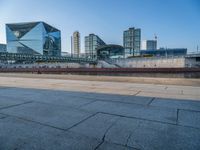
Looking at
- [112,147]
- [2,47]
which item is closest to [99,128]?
[112,147]

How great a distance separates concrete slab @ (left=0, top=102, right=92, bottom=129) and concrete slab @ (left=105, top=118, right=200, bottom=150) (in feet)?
3.58

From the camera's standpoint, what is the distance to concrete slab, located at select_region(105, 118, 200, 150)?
2785 millimetres

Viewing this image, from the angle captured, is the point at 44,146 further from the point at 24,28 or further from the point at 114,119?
the point at 24,28

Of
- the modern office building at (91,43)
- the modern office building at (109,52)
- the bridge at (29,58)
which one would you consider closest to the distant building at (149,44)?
the modern office building at (91,43)

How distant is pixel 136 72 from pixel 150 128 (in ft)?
49.8

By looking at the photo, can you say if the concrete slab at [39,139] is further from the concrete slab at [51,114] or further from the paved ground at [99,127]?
the concrete slab at [51,114]

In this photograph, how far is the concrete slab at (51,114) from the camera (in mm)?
3898

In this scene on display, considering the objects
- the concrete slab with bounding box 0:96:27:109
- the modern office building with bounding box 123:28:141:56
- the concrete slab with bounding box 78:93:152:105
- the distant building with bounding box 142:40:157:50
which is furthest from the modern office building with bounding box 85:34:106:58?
the concrete slab with bounding box 0:96:27:109

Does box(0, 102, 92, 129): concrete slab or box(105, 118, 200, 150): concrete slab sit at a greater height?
box(105, 118, 200, 150): concrete slab

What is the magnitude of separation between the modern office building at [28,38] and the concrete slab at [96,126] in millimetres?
130726

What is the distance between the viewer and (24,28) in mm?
129125

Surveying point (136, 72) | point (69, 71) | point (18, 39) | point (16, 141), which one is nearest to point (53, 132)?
point (16, 141)

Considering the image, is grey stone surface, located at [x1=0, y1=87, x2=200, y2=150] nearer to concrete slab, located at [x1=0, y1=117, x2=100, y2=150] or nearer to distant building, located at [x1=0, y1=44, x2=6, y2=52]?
concrete slab, located at [x1=0, y1=117, x2=100, y2=150]

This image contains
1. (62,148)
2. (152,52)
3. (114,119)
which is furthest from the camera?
(152,52)
